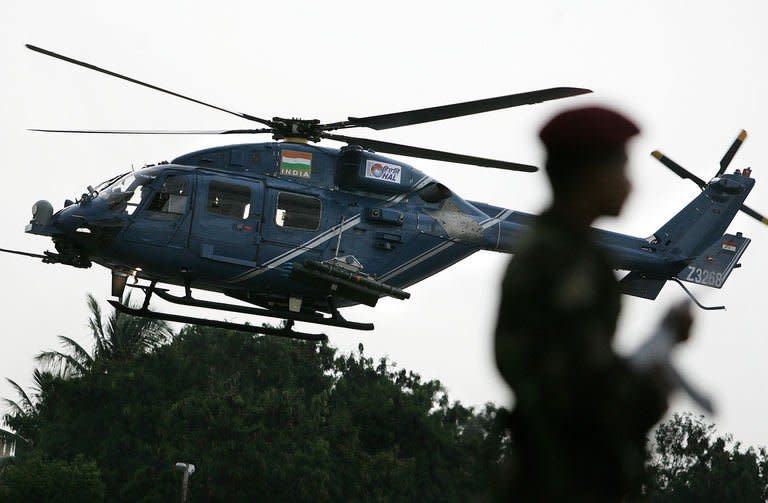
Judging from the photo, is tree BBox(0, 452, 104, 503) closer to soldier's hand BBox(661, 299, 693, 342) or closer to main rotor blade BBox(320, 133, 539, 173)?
main rotor blade BBox(320, 133, 539, 173)

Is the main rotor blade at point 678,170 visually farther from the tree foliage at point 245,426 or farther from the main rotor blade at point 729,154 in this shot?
the tree foliage at point 245,426

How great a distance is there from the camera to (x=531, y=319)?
7.18ft

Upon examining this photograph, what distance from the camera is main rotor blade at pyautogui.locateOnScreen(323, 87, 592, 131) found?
15016 millimetres

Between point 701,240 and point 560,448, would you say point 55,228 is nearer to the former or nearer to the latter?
point 701,240

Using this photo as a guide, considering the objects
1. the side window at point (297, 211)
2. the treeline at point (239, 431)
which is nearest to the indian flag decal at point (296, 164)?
the side window at point (297, 211)

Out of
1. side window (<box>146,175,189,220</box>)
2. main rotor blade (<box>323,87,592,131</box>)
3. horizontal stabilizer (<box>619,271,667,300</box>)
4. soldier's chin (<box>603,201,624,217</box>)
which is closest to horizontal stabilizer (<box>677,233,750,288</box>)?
horizontal stabilizer (<box>619,271,667,300</box>)

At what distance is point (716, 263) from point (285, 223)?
901 cm

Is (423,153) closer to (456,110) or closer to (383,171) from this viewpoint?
(383,171)

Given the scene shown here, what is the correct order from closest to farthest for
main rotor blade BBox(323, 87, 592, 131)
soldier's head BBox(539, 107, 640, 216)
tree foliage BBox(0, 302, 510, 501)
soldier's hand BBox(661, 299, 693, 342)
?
soldier's hand BBox(661, 299, 693, 342)
soldier's head BBox(539, 107, 640, 216)
main rotor blade BBox(323, 87, 592, 131)
tree foliage BBox(0, 302, 510, 501)

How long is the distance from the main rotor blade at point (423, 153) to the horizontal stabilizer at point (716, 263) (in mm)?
6048

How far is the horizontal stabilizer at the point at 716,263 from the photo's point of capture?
2177cm

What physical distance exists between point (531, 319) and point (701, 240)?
68.4ft

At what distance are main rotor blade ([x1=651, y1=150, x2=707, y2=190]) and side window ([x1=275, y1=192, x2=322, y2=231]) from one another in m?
8.17

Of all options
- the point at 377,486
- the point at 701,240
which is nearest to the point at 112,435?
the point at 377,486
